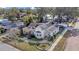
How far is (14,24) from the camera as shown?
1.26 meters

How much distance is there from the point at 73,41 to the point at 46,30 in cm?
22

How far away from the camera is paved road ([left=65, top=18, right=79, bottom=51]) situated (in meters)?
1.22

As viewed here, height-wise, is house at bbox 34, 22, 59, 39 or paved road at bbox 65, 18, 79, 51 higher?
house at bbox 34, 22, 59, 39

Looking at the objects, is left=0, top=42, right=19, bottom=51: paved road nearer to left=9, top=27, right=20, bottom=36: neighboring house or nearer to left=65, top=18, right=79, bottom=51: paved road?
left=9, top=27, right=20, bottom=36: neighboring house

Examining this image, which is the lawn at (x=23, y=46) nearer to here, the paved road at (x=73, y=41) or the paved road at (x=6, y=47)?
the paved road at (x=6, y=47)

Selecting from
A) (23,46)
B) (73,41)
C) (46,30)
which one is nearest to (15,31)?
(23,46)

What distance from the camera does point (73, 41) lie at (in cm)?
122

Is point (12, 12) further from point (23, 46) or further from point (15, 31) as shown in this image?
point (23, 46)

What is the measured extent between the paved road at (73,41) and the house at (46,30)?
0.12m

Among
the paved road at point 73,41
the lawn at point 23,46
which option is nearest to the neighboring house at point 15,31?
the lawn at point 23,46

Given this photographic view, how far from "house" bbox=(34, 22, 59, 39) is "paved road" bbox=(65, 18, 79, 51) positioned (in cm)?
12

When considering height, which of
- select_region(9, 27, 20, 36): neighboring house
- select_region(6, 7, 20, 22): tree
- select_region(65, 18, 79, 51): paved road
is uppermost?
select_region(6, 7, 20, 22): tree

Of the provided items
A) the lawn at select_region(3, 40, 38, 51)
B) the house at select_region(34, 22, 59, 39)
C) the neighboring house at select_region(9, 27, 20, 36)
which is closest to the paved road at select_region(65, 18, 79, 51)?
the house at select_region(34, 22, 59, 39)
